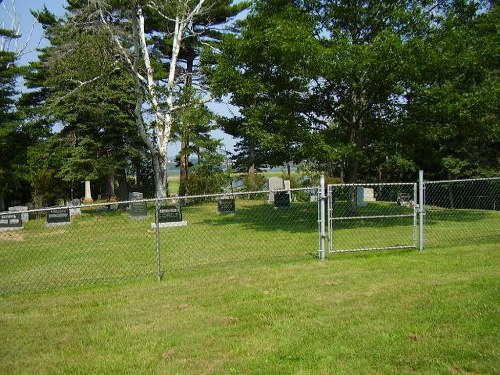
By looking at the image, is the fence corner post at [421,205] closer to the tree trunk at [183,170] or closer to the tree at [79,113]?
the tree at [79,113]

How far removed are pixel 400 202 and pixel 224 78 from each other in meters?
13.3

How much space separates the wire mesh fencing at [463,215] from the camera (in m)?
11.2

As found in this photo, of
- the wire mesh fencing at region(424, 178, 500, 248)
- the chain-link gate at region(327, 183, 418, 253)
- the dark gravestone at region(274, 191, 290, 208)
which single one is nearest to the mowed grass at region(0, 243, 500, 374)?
the chain-link gate at region(327, 183, 418, 253)

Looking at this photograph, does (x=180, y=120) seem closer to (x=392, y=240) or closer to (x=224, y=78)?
(x=224, y=78)

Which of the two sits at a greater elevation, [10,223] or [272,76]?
[272,76]

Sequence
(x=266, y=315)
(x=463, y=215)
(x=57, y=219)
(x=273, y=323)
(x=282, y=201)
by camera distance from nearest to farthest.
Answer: (x=273, y=323)
(x=266, y=315)
(x=463, y=215)
(x=57, y=219)
(x=282, y=201)

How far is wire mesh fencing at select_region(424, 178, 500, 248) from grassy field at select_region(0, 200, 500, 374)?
62 centimetres

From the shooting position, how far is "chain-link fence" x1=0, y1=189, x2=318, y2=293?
9141mm

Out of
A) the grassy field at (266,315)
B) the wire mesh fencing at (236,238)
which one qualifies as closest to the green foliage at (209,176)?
the wire mesh fencing at (236,238)

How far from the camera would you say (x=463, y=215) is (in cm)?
1714

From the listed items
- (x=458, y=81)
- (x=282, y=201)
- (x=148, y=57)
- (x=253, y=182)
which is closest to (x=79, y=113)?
(x=148, y=57)

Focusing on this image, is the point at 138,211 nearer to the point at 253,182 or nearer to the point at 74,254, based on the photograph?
the point at 74,254

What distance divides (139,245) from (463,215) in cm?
1150

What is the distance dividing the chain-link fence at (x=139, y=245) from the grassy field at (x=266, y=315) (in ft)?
0.40
